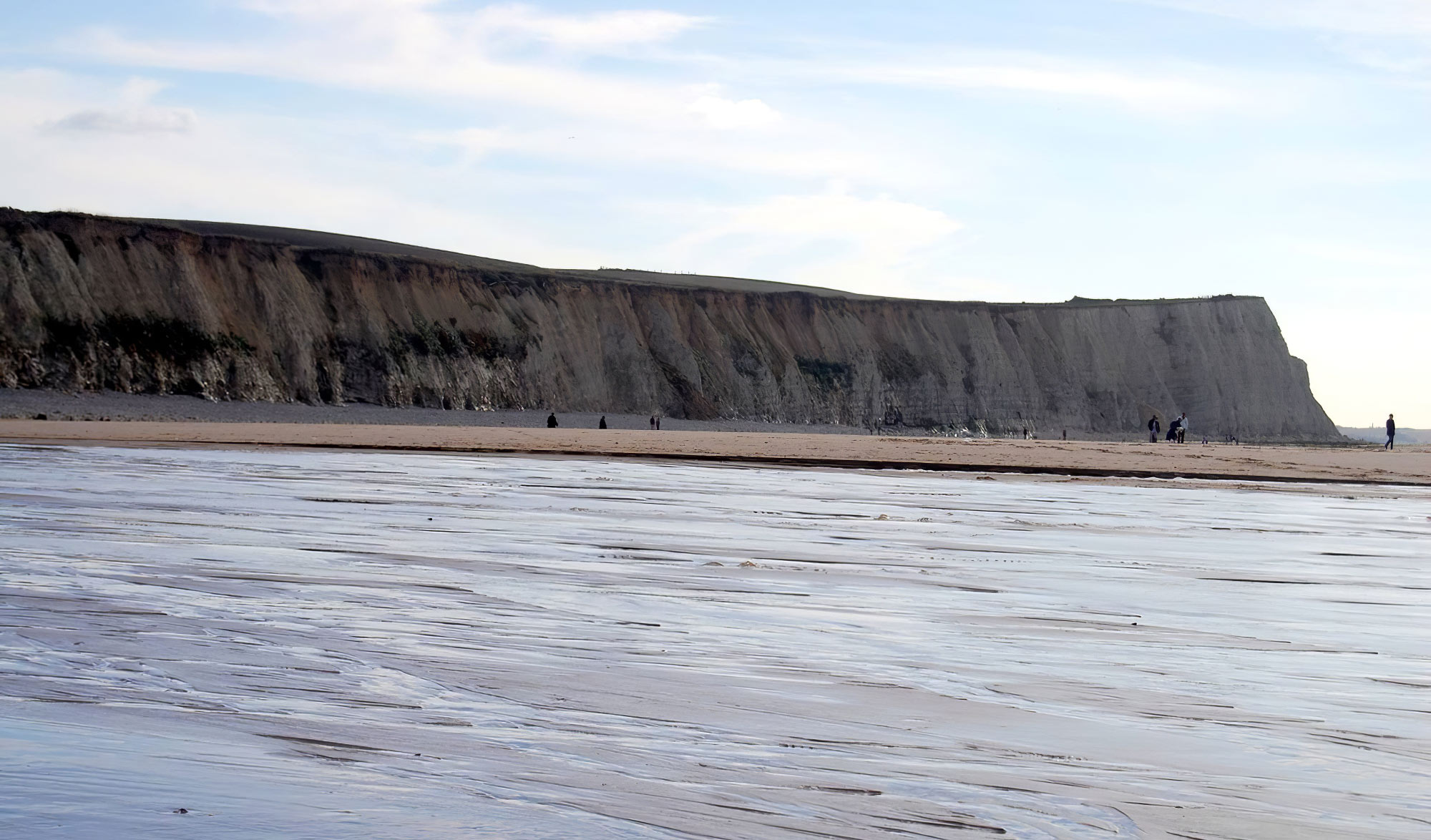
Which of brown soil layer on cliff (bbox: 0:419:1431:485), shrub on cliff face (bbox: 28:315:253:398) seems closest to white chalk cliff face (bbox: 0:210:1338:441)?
shrub on cliff face (bbox: 28:315:253:398)

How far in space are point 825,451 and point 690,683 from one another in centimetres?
3042

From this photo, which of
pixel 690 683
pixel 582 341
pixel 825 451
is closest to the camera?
pixel 690 683

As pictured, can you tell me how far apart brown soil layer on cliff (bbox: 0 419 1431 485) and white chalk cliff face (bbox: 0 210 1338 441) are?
691 inches

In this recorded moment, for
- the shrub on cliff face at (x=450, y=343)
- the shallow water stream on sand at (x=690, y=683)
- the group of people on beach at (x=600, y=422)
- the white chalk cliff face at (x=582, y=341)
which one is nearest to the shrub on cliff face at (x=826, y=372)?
the white chalk cliff face at (x=582, y=341)

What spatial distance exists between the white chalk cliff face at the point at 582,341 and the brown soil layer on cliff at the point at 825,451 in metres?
17.5

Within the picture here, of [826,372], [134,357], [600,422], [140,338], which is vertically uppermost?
[826,372]

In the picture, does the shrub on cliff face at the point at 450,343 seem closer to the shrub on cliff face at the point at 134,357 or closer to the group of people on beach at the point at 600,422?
the group of people on beach at the point at 600,422

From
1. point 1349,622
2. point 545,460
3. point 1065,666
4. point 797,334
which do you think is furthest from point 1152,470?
point 797,334

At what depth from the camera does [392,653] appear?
6453 millimetres

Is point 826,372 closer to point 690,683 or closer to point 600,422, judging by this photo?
point 600,422

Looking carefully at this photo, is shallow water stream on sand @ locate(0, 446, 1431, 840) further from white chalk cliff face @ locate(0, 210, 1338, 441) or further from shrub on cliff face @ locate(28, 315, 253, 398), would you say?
white chalk cliff face @ locate(0, 210, 1338, 441)

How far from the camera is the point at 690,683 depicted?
6.00 m

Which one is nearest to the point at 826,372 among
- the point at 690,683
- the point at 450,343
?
the point at 450,343

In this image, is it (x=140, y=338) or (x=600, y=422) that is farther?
(x=140, y=338)
